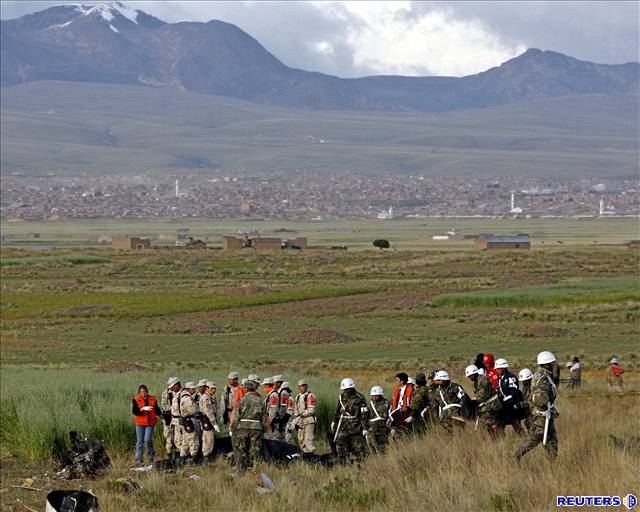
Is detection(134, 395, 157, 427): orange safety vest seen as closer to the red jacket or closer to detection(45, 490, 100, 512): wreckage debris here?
the red jacket

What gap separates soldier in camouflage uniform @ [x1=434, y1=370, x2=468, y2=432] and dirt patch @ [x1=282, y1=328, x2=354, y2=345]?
26.3 meters

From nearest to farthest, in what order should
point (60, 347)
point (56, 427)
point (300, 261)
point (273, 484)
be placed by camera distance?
1. point (273, 484)
2. point (56, 427)
3. point (60, 347)
4. point (300, 261)

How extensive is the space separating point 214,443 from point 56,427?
12.2 feet

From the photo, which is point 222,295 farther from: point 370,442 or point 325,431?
point 370,442

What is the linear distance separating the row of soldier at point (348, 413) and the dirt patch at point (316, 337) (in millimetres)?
23876

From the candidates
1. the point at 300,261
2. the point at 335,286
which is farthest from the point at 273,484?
the point at 300,261

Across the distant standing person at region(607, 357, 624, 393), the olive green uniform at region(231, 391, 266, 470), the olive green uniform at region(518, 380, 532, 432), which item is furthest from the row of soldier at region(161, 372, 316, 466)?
the distant standing person at region(607, 357, 624, 393)

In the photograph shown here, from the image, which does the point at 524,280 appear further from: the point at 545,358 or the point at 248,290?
the point at 545,358

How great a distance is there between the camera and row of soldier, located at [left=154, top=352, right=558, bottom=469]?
1731 cm

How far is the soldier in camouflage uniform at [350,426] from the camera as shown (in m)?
18.0

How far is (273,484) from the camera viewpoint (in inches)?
637

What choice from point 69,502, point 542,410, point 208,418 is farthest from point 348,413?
point 69,502

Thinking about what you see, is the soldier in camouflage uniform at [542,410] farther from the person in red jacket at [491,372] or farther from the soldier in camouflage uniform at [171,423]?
the soldier in camouflage uniform at [171,423]

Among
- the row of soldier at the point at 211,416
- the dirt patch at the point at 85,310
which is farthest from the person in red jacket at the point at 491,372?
the dirt patch at the point at 85,310
